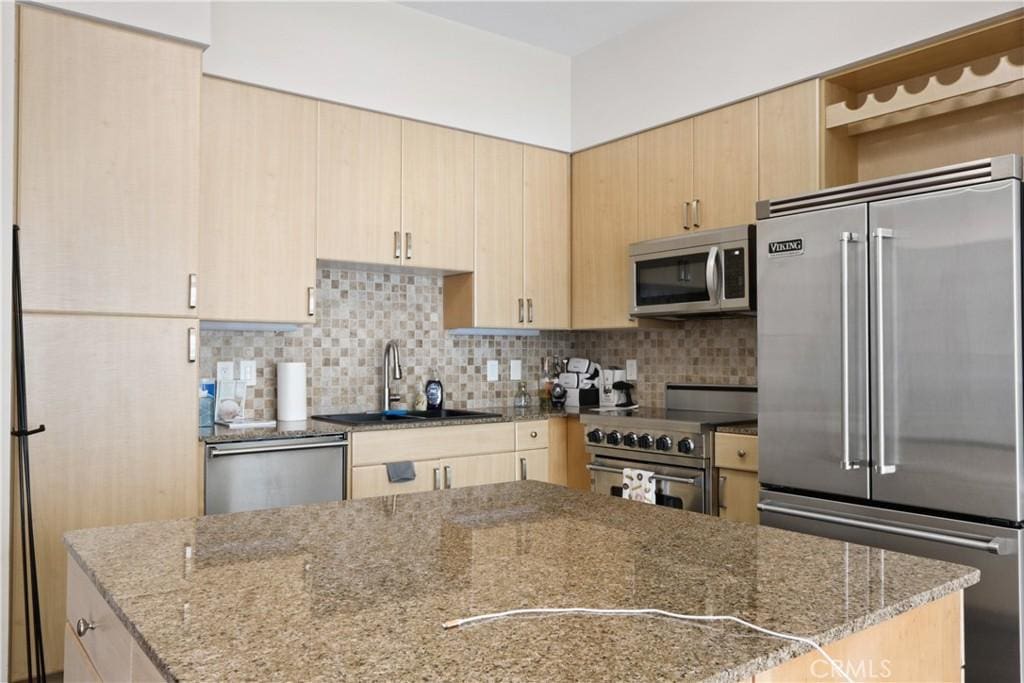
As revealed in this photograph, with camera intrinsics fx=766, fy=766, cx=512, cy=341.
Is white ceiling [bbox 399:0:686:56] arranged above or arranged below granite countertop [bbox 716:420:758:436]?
above

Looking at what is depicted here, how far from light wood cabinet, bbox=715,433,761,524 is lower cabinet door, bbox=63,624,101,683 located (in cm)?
236

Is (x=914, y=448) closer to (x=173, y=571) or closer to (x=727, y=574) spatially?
(x=727, y=574)

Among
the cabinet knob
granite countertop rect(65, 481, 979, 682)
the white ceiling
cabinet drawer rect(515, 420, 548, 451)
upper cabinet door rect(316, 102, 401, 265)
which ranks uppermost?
the white ceiling

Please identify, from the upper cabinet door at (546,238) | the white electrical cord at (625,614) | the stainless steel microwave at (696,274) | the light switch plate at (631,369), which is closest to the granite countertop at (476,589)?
the white electrical cord at (625,614)

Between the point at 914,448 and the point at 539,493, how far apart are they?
1.32 m

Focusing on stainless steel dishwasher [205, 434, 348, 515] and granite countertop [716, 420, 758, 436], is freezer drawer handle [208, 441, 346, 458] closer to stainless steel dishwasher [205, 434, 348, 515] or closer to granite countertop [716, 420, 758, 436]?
stainless steel dishwasher [205, 434, 348, 515]

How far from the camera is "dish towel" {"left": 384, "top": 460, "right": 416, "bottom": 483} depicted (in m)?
3.42

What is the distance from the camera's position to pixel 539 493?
6.24 feet

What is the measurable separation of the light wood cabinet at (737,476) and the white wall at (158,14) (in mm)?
2634

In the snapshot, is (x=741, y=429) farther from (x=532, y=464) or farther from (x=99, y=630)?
(x=99, y=630)

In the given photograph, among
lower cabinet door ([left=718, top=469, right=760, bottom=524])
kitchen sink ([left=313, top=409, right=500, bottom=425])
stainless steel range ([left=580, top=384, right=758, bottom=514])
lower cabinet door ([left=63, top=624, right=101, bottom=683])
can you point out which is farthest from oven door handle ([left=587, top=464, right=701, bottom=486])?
lower cabinet door ([left=63, top=624, right=101, bottom=683])

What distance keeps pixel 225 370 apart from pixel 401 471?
3.11ft

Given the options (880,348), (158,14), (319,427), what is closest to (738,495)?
(880,348)

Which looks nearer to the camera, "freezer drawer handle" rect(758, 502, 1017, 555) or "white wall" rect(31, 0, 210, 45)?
"freezer drawer handle" rect(758, 502, 1017, 555)
